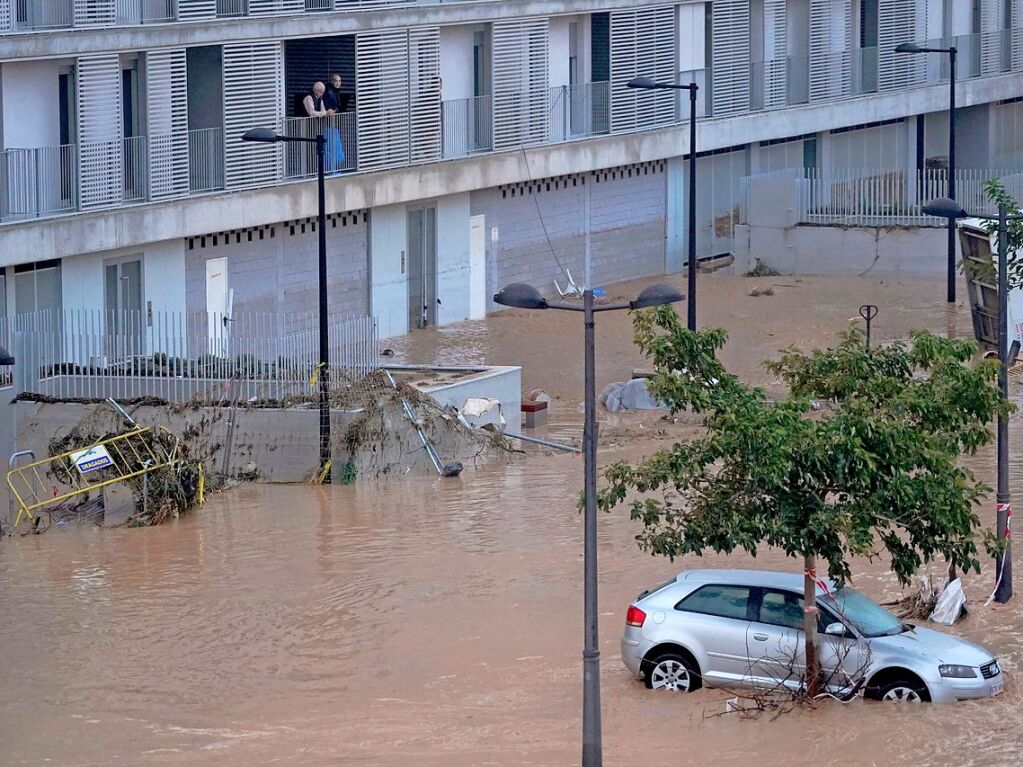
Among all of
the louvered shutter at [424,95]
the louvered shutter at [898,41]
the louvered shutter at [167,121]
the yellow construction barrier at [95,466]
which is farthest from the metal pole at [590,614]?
the louvered shutter at [898,41]

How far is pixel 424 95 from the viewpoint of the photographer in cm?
4106

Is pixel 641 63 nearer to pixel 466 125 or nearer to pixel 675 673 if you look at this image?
pixel 466 125

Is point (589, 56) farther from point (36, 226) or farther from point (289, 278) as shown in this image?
point (36, 226)

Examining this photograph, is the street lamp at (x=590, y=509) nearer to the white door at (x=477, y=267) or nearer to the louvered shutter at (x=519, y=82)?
the white door at (x=477, y=267)

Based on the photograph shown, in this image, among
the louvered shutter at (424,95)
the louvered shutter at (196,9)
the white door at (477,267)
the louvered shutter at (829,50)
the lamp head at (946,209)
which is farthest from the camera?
the louvered shutter at (829,50)

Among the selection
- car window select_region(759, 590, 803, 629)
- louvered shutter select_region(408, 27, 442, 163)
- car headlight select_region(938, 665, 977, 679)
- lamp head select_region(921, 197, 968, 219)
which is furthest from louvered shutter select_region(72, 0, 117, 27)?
car headlight select_region(938, 665, 977, 679)

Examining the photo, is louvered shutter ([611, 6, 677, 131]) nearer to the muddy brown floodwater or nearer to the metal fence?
the metal fence

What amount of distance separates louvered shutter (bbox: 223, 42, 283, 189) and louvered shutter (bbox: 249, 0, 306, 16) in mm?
581

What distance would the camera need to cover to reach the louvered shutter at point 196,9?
3512 centimetres

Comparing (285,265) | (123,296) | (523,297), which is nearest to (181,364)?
(123,296)

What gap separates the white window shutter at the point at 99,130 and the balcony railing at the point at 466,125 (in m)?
9.06

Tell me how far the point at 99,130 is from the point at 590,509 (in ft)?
66.5

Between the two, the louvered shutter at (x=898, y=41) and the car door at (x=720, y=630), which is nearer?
the car door at (x=720, y=630)

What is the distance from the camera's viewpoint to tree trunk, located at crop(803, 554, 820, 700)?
56.3 ft
